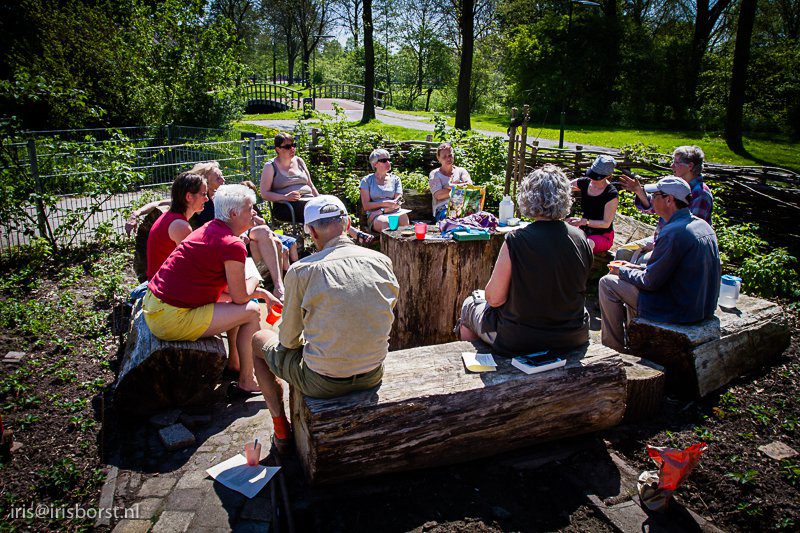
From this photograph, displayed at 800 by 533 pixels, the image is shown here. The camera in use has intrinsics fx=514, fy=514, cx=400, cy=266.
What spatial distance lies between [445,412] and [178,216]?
2893 mm

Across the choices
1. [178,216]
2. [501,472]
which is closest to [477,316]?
[501,472]

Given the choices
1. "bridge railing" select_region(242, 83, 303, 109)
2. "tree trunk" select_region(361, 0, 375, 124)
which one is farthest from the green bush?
"bridge railing" select_region(242, 83, 303, 109)

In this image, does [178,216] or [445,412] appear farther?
[178,216]

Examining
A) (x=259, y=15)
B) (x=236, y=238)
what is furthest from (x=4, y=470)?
(x=259, y=15)

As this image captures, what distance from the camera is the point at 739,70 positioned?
14961 millimetres

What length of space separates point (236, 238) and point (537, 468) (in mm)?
2575

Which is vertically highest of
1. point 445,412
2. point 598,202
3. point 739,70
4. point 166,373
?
point 739,70

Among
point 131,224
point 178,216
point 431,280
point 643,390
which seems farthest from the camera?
point 131,224

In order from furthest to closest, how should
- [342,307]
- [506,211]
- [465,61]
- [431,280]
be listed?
[465,61]
[506,211]
[431,280]
[342,307]

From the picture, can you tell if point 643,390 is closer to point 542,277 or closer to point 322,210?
point 542,277

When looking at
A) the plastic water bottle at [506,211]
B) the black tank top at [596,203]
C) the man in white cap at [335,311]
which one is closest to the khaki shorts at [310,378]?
the man in white cap at [335,311]

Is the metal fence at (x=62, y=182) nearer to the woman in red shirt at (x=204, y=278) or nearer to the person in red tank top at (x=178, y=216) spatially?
the person in red tank top at (x=178, y=216)

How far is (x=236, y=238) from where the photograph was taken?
12.2 ft

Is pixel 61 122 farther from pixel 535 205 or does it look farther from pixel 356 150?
pixel 535 205
